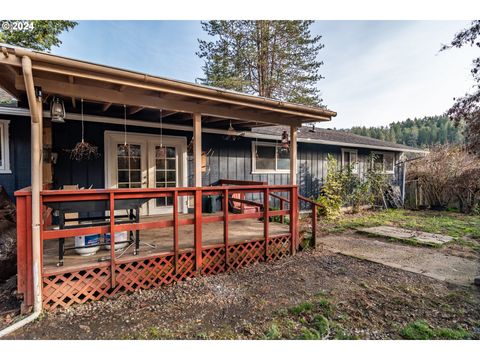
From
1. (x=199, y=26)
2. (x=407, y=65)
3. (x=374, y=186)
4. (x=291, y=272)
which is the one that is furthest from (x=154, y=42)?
(x=291, y=272)

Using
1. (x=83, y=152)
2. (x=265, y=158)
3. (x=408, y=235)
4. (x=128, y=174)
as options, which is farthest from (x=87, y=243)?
(x=408, y=235)

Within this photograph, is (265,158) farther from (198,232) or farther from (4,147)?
(4,147)

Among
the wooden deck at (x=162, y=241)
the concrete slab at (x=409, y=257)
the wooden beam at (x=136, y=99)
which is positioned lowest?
the concrete slab at (x=409, y=257)

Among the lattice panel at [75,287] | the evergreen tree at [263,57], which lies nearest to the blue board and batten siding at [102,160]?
the lattice panel at [75,287]

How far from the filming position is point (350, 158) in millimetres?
10031

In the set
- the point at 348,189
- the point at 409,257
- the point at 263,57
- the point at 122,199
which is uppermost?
the point at 263,57

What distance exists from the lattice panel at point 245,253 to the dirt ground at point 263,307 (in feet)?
A: 0.52

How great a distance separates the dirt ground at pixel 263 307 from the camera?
2434 millimetres

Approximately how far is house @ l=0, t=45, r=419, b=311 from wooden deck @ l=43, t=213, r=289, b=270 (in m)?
0.02

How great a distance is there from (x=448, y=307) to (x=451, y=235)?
4313 millimetres

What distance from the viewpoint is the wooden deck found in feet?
10.6

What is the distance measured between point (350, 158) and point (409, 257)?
5868mm

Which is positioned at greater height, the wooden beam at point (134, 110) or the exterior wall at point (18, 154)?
the wooden beam at point (134, 110)

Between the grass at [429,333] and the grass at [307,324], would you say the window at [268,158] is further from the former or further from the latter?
the grass at [429,333]
